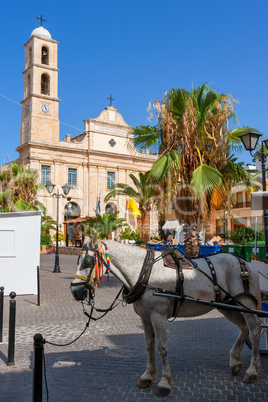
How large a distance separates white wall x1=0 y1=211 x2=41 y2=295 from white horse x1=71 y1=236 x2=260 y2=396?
794 cm

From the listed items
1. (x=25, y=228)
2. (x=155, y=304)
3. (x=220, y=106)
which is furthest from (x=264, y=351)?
(x=25, y=228)

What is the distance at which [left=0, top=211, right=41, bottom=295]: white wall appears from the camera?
1162 centimetres

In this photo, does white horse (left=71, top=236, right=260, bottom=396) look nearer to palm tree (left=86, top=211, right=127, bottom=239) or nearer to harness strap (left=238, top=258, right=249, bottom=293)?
harness strap (left=238, top=258, right=249, bottom=293)

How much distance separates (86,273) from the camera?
4.20 meters

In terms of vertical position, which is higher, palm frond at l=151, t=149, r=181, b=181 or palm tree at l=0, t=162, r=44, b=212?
palm tree at l=0, t=162, r=44, b=212

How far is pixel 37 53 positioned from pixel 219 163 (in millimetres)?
40244

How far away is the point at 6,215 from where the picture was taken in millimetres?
11586

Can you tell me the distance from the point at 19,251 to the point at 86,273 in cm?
824

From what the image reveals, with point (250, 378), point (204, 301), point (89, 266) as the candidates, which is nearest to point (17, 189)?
point (89, 266)

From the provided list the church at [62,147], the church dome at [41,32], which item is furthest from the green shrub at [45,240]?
the church dome at [41,32]

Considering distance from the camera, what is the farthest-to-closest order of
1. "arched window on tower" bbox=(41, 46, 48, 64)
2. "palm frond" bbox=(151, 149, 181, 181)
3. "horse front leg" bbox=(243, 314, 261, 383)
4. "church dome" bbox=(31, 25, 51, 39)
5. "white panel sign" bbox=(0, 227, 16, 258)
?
1. "arched window on tower" bbox=(41, 46, 48, 64)
2. "church dome" bbox=(31, 25, 51, 39)
3. "white panel sign" bbox=(0, 227, 16, 258)
4. "palm frond" bbox=(151, 149, 181, 181)
5. "horse front leg" bbox=(243, 314, 261, 383)

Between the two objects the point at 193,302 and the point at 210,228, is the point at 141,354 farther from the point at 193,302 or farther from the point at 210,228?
the point at 210,228

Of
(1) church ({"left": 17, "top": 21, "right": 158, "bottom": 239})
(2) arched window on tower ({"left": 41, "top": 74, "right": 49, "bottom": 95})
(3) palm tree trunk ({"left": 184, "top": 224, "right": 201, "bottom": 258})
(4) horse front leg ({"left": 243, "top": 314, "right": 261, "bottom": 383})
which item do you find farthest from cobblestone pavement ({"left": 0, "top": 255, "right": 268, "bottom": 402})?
(2) arched window on tower ({"left": 41, "top": 74, "right": 49, "bottom": 95})

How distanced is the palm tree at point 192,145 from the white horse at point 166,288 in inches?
189
